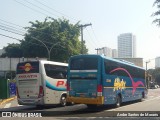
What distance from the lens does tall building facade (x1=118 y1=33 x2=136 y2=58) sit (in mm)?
85019

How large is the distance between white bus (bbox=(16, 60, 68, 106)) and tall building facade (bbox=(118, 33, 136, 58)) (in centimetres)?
6555

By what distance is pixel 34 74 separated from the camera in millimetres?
19625

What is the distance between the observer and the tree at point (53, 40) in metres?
59.0

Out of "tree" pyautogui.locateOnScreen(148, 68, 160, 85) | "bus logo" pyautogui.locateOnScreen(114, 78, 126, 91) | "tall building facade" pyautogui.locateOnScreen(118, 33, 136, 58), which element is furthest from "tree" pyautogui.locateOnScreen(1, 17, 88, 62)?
"tree" pyautogui.locateOnScreen(148, 68, 160, 85)

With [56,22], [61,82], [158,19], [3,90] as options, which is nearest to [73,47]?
[56,22]

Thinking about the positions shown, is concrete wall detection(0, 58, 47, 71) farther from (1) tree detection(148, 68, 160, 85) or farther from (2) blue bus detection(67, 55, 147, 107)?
(1) tree detection(148, 68, 160, 85)

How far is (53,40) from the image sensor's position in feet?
196

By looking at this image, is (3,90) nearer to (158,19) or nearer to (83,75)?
(83,75)

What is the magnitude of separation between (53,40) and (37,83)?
40.4 metres

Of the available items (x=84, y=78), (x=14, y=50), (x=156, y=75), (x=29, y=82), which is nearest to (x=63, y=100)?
(x=29, y=82)

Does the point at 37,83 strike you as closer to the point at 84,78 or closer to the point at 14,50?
the point at 84,78

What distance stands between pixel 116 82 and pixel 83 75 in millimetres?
2974

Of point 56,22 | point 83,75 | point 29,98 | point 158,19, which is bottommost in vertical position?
point 29,98

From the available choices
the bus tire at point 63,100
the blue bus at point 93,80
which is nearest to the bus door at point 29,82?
the blue bus at point 93,80
